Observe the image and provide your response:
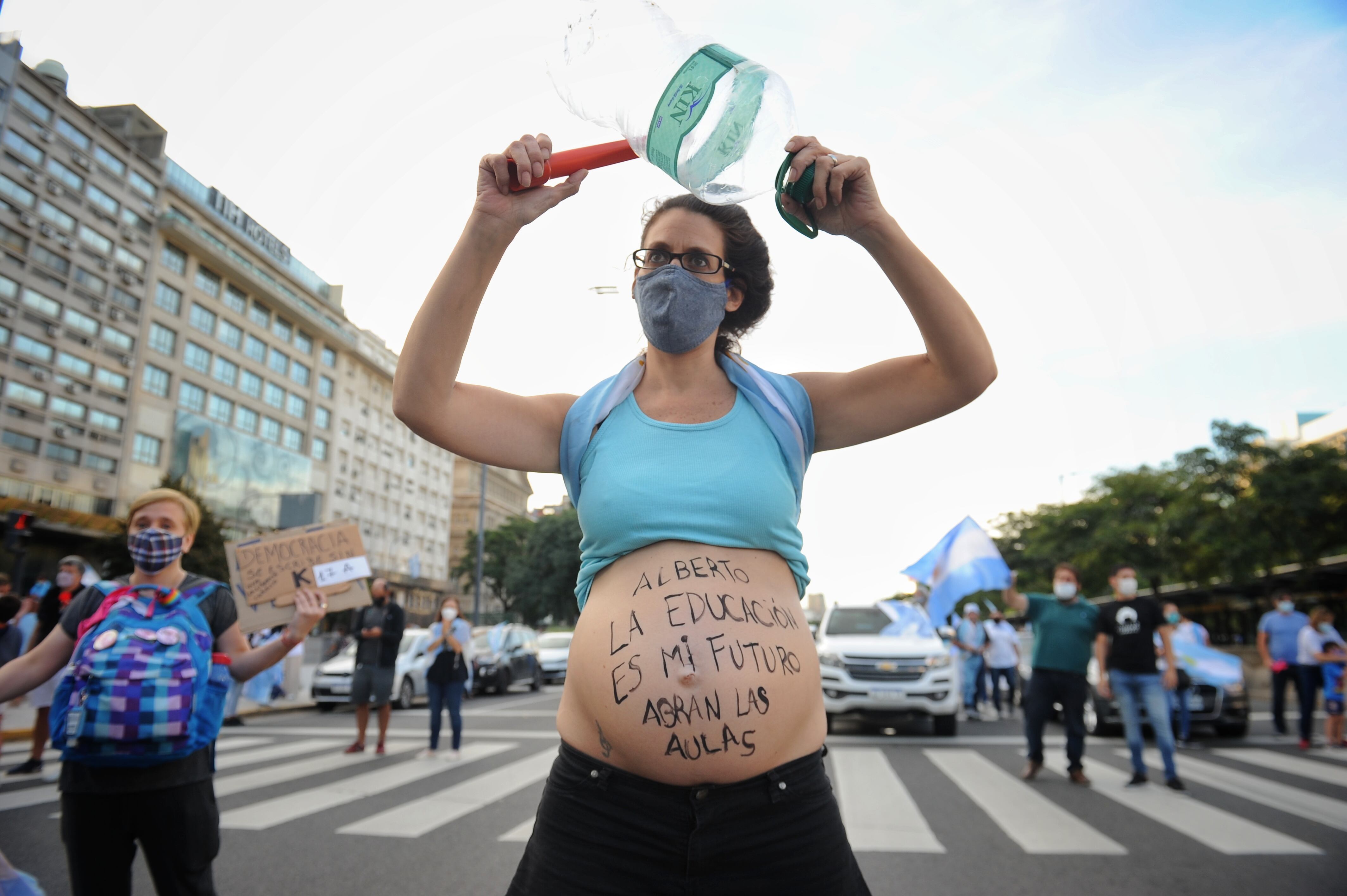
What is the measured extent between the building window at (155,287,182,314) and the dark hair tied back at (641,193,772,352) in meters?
53.2

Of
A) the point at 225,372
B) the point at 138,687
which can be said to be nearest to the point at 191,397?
the point at 225,372

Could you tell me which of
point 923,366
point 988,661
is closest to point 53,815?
point 923,366

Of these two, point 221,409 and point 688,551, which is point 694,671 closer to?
point 688,551

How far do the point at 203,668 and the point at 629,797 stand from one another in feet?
7.16

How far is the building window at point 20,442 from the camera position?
36.2m

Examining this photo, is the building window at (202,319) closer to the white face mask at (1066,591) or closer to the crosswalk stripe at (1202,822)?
the white face mask at (1066,591)

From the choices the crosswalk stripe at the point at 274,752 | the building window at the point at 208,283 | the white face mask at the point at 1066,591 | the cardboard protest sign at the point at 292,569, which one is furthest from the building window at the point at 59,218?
the white face mask at the point at 1066,591

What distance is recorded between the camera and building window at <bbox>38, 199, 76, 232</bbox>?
38188mm

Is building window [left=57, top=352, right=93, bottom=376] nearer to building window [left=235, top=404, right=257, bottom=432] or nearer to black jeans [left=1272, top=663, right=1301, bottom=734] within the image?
building window [left=235, top=404, right=257, bottom=432]

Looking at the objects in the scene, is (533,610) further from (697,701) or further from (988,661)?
(697,701)

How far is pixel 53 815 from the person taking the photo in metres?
6.04

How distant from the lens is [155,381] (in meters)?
46.4

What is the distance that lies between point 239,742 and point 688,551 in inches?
441

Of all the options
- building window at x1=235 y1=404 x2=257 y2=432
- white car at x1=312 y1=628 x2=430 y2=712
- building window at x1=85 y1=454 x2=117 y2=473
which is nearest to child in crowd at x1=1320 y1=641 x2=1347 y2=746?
white car at x1=312 y1=628 x2=430 y2=712
